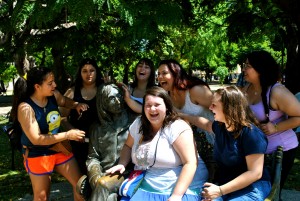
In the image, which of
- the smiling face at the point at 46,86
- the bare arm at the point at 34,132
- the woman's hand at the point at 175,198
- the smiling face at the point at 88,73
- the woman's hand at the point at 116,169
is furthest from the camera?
the smiling face at the point at 88,73

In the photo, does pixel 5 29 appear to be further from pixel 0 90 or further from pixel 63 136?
pixel 0 90

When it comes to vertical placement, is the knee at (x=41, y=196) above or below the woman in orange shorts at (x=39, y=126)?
below

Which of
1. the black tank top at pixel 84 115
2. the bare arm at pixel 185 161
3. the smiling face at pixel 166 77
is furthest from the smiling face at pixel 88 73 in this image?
the bare arm at pixel 185 161

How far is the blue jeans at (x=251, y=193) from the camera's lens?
9.00ft

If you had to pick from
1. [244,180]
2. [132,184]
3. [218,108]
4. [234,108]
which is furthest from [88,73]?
[244,180]

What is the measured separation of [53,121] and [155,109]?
1.17 meters

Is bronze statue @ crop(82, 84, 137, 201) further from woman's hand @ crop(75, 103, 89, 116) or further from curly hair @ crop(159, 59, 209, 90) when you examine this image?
curly hair @ crop(159, 59, 209, 90)

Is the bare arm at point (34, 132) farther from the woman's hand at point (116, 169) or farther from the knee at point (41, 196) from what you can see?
the knee at point (41, 196)

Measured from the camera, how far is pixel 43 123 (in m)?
3.51

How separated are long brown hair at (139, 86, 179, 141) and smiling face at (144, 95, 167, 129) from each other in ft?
0.10

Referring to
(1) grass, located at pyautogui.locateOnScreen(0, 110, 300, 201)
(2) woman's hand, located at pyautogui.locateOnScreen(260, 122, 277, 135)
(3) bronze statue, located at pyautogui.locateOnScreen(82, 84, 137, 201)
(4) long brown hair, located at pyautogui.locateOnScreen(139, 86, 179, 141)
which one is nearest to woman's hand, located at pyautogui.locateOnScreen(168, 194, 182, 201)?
(4) long brown hair, located at pyautogui.locateOnScreen(139, 86, 179, 141)

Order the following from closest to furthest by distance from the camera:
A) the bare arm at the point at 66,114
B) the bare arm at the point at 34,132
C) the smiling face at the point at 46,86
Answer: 1. the bare arm at the point at 34,132
2. the smiling face at the point at 46,86
3. the bare arm at the point at 66,114

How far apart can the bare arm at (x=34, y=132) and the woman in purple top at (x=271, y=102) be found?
5.27 feet

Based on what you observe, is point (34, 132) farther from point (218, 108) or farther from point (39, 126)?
point (218, 108)
